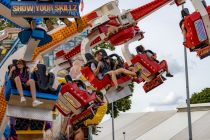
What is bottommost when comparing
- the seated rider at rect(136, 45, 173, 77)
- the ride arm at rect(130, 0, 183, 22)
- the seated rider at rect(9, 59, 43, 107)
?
the seated rider at rect(9, 59, 43, 107)

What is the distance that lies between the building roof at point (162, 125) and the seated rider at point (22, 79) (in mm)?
18003

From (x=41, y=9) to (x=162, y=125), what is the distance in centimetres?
2558

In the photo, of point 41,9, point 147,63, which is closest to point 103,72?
point 147,63

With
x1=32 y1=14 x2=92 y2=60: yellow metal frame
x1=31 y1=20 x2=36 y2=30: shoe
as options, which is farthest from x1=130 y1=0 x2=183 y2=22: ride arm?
x1=31 y1=20 x2=36 y2=30: shoe

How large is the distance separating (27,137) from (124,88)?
2.41m

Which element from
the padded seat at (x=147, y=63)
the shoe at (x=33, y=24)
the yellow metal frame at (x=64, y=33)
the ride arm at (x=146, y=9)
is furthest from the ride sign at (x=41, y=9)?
the padded seat at (x=147, y=63)

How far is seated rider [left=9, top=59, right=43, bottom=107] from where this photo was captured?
961cm

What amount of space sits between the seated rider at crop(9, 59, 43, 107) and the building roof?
59.1ft

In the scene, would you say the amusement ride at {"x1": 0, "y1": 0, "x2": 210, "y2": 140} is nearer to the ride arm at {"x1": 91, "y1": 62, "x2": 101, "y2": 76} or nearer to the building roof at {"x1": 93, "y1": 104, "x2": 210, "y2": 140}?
the ride arm at {"x1": 91, "y1": 62, "x2": 101, "y2": 76}

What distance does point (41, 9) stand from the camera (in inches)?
327

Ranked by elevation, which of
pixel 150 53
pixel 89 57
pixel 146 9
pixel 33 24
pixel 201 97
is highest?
pixel 201 97

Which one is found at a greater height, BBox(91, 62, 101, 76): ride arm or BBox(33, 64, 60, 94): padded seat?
BBox(91, 62, 101, 76): ride arm

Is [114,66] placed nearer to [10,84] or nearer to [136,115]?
[10,84]

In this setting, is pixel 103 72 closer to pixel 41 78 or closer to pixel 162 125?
pixel 41 78
